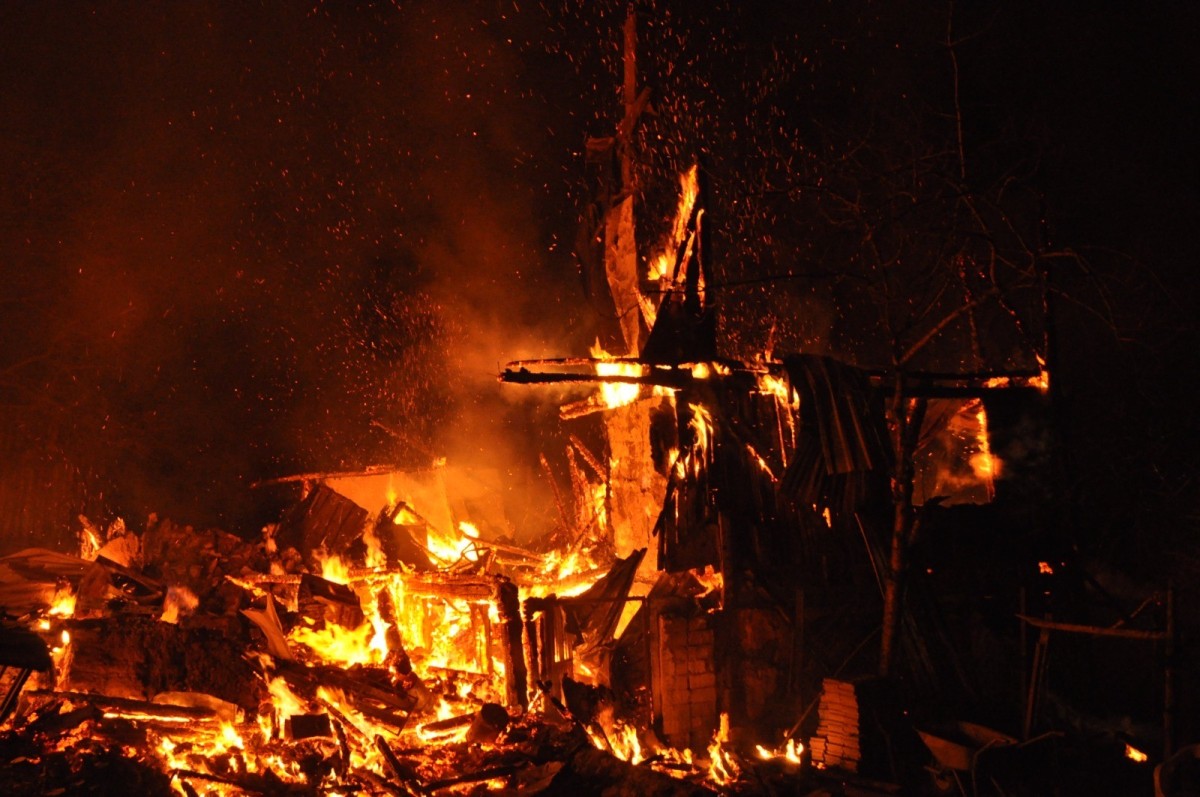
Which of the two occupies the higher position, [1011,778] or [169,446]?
[169,446]

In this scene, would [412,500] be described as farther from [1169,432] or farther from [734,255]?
[1169,432]

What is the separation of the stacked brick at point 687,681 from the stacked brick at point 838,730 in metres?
1.32

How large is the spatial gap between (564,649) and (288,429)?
49.4 ft

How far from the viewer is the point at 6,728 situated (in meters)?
8.25

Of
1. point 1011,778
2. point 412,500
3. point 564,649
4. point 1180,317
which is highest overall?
point 1180,317

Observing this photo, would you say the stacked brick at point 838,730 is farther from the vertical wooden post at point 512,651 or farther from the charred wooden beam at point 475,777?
the vertical wooden post at point 512,651

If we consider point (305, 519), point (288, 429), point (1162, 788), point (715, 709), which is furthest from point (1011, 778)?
point (288, 429)

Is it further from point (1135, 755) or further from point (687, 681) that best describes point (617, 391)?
point (1135, 755)

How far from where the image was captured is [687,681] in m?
8.75

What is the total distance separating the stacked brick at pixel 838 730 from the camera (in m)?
7.53

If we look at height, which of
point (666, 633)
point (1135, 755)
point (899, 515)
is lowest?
point (1135, 755)

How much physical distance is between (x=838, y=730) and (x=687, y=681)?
1746mm

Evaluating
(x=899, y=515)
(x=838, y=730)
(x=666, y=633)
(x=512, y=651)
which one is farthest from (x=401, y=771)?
(x=899, y=515)

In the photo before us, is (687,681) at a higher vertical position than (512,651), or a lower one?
lower
